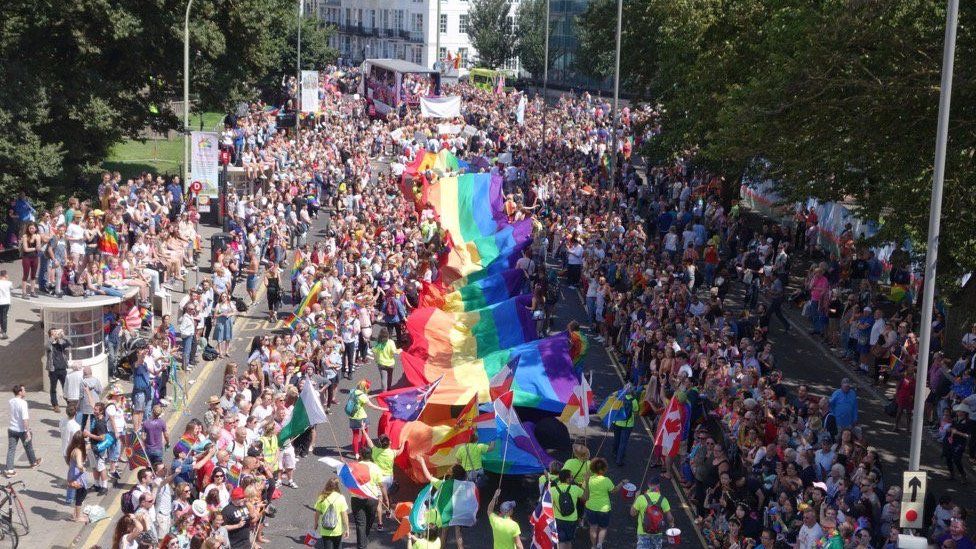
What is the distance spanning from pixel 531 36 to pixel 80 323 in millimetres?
74904

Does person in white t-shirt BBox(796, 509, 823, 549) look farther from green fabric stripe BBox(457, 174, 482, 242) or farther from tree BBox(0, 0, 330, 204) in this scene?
tree BBox(0, 0, 330, 204)

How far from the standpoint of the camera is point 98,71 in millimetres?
36875

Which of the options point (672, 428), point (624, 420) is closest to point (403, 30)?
point (624, 420)

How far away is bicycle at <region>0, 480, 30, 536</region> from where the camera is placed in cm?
1495

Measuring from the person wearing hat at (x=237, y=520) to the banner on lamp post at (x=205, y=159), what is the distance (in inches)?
683

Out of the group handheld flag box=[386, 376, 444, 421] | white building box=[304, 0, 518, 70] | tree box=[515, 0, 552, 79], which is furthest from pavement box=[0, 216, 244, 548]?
white building box=[304, 0, 518, 70]

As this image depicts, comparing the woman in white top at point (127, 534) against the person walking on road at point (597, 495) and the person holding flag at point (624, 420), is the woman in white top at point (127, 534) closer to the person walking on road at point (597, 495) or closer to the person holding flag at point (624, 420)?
the person walking on road at point (597, 495)

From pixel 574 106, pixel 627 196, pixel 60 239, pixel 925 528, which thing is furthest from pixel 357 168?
pixel 925 528

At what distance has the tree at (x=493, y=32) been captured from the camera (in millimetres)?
95000

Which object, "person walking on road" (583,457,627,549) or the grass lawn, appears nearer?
"person walking on road" (583,457,627,549)

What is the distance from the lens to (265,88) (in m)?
66.1

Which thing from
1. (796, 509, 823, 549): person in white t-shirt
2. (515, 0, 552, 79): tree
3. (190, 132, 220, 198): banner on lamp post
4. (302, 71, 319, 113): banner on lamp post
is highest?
(515, 0, 552, 79): tree

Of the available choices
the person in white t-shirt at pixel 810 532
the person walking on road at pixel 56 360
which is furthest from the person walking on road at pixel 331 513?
the person walking on road at pixel 56 360

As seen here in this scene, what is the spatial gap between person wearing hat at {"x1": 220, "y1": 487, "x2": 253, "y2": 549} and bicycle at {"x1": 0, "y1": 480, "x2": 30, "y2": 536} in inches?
113
